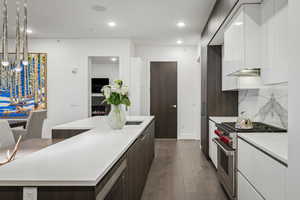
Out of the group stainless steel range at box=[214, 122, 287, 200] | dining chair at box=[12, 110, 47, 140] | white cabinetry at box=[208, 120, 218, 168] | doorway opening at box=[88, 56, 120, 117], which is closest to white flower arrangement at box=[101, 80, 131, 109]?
stainless steel range at box=[214, 122, 287, 200]

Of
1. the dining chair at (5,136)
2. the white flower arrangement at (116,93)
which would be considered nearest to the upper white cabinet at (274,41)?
the white flower arrangement at (116,93)

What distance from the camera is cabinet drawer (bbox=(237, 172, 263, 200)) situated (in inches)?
68.6

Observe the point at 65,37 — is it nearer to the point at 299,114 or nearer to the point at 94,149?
the point at 94,149

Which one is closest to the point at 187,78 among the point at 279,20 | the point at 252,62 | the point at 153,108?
the point at 153,108

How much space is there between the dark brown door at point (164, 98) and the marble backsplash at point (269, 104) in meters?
3.04

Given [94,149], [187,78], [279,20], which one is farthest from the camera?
[187,78]

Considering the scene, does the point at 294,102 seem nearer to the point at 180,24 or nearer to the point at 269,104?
the point at 269,104

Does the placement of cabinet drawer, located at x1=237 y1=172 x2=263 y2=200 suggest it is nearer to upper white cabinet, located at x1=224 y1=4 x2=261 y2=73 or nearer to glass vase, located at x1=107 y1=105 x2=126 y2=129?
upper white cabinet, located at x1=224 y1=4 x2=261 y2=73

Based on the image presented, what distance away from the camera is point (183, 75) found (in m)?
6.46

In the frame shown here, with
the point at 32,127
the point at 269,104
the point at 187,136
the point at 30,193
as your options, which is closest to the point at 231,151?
the point at 269,104

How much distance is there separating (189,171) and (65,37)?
4516 mm

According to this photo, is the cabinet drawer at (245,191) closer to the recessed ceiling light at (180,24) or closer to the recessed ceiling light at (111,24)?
the recessed ceiling light at (180,24)

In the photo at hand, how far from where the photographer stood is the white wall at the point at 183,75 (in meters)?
6.44

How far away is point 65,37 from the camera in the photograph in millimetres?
5734
